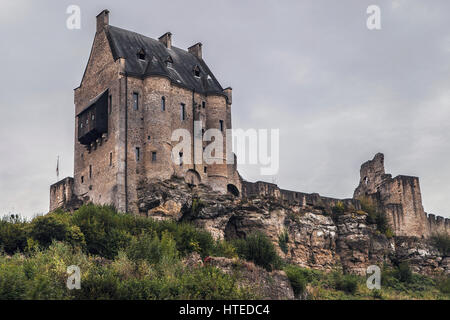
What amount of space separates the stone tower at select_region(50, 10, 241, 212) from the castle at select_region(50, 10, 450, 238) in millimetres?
64

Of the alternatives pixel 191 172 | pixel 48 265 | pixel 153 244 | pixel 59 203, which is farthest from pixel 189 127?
pixel 48 265

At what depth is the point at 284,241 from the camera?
55281mm

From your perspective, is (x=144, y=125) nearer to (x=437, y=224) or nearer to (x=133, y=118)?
(x=133, y=118)

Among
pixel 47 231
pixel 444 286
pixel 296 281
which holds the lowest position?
pixel 296 281

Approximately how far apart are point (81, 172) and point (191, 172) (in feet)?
24.7

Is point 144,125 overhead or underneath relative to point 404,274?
overhead

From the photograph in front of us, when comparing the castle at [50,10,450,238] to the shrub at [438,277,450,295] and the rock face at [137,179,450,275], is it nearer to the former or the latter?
the rock face at [137,179,450,275]

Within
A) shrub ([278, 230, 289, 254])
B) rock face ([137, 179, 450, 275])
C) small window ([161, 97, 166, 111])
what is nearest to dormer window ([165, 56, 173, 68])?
small window ([161, 97, 166, 111])

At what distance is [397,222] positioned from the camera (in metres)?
61.6

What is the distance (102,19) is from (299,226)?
19.8 meters

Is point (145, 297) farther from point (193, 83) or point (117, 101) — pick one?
point (193, 83)

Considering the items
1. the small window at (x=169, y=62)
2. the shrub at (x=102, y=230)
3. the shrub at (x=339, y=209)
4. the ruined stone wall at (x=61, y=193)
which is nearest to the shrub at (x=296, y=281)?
the shrub at (x=102, y=230)

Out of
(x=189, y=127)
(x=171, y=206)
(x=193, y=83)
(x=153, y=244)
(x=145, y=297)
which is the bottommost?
(x=145, y=297)

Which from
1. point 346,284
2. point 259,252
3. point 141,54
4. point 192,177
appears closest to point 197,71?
point 141,54
